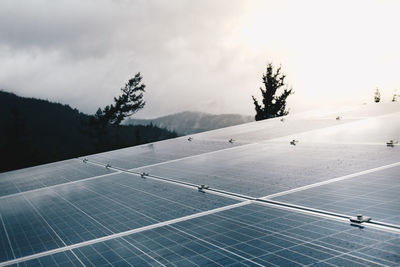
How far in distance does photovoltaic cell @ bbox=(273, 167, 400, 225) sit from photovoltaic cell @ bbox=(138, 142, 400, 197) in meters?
0.59

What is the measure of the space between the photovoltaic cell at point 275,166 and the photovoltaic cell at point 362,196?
0.59m

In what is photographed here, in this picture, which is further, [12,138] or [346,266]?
[12,138]

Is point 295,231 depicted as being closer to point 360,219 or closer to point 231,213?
point 360,219

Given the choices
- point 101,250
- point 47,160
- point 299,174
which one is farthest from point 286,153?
point 47,160

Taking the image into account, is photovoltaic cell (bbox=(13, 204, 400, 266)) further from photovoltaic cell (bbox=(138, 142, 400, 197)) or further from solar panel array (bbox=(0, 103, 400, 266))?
photovoltaic cell (bbox=(138, 142, 400, 197))

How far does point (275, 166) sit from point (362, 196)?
10.8 feet

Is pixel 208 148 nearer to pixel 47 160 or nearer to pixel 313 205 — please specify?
pixel 313 205

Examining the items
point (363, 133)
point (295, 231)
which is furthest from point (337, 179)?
point (363, 133)

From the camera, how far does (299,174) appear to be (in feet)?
25.7

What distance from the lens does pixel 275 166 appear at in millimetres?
8992

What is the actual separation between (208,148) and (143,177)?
14.4 feet

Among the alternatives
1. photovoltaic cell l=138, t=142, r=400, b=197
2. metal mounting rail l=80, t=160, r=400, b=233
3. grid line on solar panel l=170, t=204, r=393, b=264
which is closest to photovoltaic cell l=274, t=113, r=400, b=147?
photovoltaic cell l=138, t=142, r=400, b=197

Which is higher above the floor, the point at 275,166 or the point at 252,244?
the point at 275,166

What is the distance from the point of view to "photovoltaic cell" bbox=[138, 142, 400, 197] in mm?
7461
